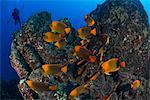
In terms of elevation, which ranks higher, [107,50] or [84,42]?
[84,42]

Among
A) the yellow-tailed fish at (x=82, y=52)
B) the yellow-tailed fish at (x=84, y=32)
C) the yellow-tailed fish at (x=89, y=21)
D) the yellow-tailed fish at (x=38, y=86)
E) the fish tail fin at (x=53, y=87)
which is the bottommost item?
the fish tail fin at (x=53, y=87)

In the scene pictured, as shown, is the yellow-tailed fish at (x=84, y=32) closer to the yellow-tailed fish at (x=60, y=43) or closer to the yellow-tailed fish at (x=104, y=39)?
the yellow-tailed fish at (x=104, y=39)

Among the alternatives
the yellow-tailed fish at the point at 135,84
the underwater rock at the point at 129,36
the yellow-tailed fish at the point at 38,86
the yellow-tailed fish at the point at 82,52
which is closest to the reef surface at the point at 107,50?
the underwater rock at the point at 129,36

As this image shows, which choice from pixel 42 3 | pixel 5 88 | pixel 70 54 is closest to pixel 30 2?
pixel 42 3

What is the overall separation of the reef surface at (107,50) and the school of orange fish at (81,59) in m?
0.16

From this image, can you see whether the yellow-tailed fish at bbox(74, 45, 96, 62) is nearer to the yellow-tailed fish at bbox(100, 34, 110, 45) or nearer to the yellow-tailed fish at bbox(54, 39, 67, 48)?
the yellow-tailed fish at bbox(100, 34, 110, 45)

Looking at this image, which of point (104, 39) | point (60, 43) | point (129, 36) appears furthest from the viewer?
point (129, 36)

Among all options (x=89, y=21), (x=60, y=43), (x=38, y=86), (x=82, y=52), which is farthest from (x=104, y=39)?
(x=38, y=86)

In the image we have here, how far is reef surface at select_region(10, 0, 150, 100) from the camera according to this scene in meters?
5.95

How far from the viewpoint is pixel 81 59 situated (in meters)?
6.09

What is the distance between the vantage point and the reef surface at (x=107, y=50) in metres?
5.95

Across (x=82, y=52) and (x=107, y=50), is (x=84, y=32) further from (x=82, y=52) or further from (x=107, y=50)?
(x=82, y=52)

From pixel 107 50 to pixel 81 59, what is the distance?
762mm

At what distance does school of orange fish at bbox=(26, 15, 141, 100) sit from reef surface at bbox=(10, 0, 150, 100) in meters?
0.16
